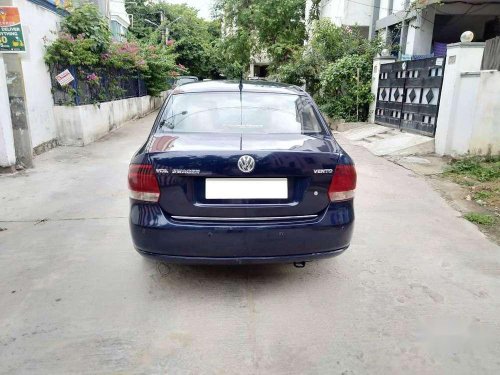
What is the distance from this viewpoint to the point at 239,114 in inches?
134

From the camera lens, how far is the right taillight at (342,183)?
2.85 meters

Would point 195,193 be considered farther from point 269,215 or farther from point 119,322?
point 119,322

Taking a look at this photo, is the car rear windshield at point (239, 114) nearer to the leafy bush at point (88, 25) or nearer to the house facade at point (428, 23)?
the leafy bush at point (88, 25)

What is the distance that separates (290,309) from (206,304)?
0.60 m

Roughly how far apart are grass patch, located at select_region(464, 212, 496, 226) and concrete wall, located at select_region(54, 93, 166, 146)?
8.43 meters

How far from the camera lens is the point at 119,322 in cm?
269

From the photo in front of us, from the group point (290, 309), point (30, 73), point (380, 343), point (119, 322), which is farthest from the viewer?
point (30, 73)

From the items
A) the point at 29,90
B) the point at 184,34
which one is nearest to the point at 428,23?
the point at 29,90

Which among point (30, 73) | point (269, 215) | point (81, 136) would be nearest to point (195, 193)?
point (269, 215)

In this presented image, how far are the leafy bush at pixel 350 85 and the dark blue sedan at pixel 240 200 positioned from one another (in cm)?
1048

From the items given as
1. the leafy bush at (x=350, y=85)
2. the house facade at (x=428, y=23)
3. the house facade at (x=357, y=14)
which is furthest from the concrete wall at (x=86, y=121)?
the house facade at (x=357, y=14)

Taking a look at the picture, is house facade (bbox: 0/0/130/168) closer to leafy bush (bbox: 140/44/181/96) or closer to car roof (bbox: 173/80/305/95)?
car roof (bbox: 173/80/305/95)

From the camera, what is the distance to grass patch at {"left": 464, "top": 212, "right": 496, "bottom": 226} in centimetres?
470

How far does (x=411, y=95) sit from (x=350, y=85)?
318cm
